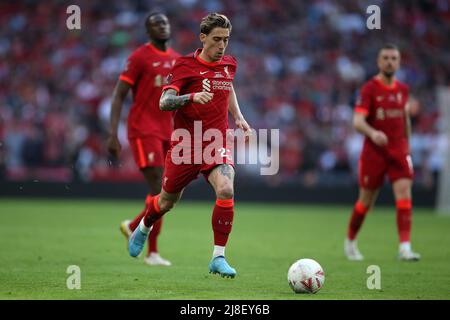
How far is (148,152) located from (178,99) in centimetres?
239

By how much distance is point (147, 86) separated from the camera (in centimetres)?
1031

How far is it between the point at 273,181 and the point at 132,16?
8.59m

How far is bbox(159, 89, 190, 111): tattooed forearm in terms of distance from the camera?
7859mm

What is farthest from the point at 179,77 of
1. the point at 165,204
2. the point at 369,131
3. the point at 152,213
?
the point at 369,131

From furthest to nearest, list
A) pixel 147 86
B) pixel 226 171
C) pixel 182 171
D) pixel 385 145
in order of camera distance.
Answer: pixel 385 145 < pixel 147 86 < pixel 182 171 < pixel 226 171

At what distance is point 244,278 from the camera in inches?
341

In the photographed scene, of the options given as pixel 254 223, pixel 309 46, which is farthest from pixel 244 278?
pixel 309 46

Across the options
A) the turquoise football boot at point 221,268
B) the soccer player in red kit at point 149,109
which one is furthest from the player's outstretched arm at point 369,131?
the turquoise football boot at point 221,268

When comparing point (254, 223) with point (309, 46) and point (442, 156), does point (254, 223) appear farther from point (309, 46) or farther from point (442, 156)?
point (309, 46)

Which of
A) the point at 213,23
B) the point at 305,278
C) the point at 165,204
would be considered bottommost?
the point at 305,278

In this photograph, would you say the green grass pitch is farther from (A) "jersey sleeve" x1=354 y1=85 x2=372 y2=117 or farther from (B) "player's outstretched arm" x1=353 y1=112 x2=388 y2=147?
(A) "jersey sleeve" x1=354 y1=85 x2=372 y2=117

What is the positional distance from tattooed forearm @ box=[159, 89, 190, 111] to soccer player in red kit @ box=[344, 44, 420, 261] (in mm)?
3981

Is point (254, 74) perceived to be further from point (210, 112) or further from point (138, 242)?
point (210, 112)

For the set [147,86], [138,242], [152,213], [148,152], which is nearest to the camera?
[152,213]
